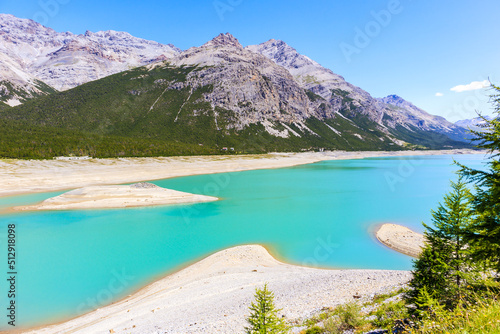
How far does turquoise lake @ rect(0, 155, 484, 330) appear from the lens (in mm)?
18062

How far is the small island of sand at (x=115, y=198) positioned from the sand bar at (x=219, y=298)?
26.7 m

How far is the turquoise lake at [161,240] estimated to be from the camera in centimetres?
1806

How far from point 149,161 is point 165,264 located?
79671mm

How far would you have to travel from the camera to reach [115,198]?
4322cm

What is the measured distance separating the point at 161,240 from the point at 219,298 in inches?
629

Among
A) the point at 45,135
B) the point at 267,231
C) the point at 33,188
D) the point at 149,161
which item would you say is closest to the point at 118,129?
the point at 45,135

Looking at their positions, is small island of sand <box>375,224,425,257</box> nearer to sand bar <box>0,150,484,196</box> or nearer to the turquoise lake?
the turquoise lake

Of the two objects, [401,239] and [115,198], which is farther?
[115,198]

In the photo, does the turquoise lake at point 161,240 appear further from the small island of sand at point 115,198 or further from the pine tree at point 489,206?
the pine tree at point 489,206

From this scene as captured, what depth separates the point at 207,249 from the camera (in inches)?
991

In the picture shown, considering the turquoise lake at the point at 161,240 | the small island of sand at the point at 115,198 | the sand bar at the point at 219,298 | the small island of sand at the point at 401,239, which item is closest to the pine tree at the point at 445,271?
the turquoise lake at the point at 161,240

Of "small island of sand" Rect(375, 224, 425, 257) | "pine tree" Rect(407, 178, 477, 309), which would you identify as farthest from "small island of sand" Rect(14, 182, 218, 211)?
"pine tree" Rect(407, 178, 477, 309)

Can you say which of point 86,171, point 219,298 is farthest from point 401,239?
point 86,171

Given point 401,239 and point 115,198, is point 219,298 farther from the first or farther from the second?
point 115,198
